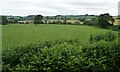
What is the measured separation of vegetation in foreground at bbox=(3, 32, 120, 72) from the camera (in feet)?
15.1

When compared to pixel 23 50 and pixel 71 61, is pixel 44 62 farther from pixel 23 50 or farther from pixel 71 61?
pixel 23 50

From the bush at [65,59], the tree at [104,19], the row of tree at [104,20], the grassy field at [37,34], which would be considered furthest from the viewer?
the tree at [104,19]

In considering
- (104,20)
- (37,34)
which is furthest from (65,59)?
(37,34)

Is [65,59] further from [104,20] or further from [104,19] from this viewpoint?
[104,20]

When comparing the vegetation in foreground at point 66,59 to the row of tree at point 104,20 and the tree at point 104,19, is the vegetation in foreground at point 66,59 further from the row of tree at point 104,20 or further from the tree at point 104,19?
the tree at point 104,19

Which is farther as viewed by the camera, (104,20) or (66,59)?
(104,20)

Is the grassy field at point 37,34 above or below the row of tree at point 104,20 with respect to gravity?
below

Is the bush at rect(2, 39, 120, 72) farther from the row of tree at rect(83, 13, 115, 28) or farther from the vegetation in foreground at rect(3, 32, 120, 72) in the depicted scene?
the row of tree at rect(83, 13, 115, 28)

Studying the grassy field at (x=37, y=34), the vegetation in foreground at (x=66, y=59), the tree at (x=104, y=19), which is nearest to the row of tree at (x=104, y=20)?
the tree at (x=104, y=19)

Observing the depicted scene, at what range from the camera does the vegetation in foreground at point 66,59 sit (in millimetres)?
4588

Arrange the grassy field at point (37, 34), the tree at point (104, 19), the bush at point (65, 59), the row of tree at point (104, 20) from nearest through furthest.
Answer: the bush at point (65, 59) → the grassy field at point (37, 34) → the row of tree at point (104, 20) → the tree at point (104, 19)

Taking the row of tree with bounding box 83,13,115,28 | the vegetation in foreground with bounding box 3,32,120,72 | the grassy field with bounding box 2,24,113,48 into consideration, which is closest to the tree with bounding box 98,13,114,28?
the row of tree with bounding box 83,13,115,28

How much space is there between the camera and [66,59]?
15.9 ft

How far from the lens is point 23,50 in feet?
18.8
